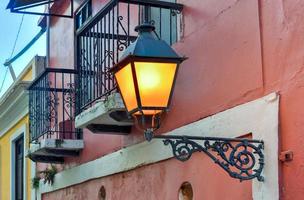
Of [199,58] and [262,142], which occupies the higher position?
[199,58]

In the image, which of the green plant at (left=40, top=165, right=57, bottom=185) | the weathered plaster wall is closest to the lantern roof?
the weathered plaster wall

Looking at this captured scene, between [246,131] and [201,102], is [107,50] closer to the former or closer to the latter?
[201,102]

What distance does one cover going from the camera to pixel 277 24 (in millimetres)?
4570

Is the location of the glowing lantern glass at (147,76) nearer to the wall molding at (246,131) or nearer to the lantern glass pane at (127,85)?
the lantern glass pane at (127,85)

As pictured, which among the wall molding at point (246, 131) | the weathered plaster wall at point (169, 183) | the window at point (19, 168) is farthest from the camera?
the window at point (19, 168)

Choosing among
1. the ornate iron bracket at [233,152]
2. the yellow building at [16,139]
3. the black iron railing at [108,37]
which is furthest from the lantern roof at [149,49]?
the yellow building at [16,139]

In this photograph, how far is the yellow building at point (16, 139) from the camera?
1199cm

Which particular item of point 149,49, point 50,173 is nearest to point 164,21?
point 149,49

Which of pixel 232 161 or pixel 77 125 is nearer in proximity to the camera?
pixel 232 161

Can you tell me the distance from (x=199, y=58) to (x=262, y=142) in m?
1.28

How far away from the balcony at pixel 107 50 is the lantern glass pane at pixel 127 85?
1.59m

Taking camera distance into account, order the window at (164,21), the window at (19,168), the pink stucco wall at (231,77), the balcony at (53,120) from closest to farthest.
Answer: the pink stucco wall at (231,77) < the window at (164,21) < the balcony at (53,120) < the window at (19,168)

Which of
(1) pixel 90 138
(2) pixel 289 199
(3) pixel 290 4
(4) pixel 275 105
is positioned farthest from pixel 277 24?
(1) pixel 90 138

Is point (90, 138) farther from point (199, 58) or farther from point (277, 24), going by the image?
point (277, 24)
